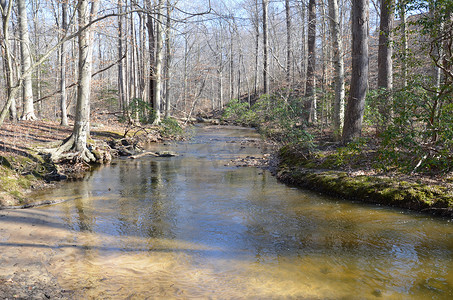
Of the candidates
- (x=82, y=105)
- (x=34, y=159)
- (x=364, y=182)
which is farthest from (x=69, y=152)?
(x=364, y=182)

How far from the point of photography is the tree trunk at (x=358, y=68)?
1031 centimetres

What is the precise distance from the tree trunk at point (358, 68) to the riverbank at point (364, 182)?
1232 millimetres

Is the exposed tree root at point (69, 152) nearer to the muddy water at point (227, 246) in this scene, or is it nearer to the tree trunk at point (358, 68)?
the muddy water at point (227, 246)

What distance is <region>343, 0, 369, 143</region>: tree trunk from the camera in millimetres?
10312

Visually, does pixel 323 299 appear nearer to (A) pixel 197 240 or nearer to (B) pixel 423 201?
(A) pixel 197 240

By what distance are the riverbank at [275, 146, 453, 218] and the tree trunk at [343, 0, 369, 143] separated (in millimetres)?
1232

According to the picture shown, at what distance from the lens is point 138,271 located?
446 cm

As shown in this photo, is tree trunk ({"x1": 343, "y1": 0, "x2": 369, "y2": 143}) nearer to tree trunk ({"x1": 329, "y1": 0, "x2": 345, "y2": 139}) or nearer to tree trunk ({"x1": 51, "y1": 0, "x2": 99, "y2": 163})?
tree trunk ({"x1": 329, "y1": 0, "x2": 345, "y2": 139})

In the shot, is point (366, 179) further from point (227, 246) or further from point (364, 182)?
point (227, 246)

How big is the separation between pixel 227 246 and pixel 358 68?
7.88 m

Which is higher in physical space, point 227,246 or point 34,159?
point 34,159

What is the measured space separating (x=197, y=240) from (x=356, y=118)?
7.31 m

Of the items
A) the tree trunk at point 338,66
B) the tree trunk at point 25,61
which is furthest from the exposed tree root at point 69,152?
the tree trunk at point 338,66

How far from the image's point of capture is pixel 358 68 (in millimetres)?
10414
